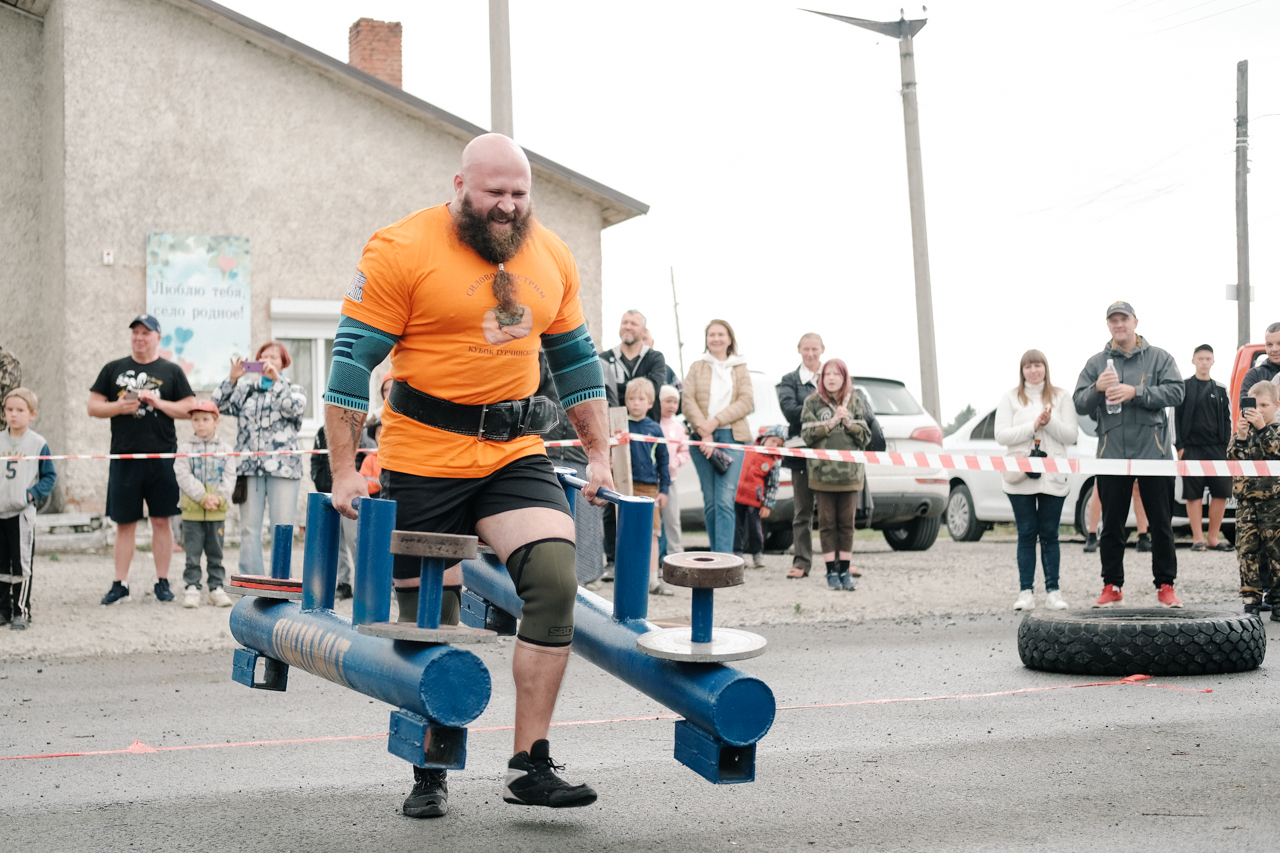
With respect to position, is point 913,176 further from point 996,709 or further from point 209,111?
point 996,709

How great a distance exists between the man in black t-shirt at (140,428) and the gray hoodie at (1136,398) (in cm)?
649

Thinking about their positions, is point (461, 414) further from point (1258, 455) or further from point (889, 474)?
point (889, 474)

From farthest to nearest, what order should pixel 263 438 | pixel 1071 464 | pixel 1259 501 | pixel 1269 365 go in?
pixel 1269 365
pixel 263 438
pixel 1259 501
pixel 1071 464

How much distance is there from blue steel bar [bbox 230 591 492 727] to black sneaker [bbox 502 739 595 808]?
0.97ft

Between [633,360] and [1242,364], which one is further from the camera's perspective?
[633,360]

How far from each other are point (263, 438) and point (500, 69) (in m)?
4.25

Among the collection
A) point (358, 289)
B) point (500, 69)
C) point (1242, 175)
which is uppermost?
point (1242, 175)

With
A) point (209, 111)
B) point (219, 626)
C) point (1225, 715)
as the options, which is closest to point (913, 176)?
point (209, 111)

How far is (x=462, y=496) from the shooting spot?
163 inches

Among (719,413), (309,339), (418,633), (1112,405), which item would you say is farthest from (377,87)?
(418,633)

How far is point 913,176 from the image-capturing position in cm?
2111

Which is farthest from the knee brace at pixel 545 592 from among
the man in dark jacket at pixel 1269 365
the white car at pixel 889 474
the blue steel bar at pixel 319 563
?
the white car at pixel 889 474

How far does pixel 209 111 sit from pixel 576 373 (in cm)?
1364

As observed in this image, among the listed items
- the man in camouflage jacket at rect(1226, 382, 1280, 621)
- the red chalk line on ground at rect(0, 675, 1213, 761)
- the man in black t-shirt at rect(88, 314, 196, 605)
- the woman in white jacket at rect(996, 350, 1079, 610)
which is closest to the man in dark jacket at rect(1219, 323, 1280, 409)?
the man in camouflage jacket at rect(1226, 382, 1280, 621)
